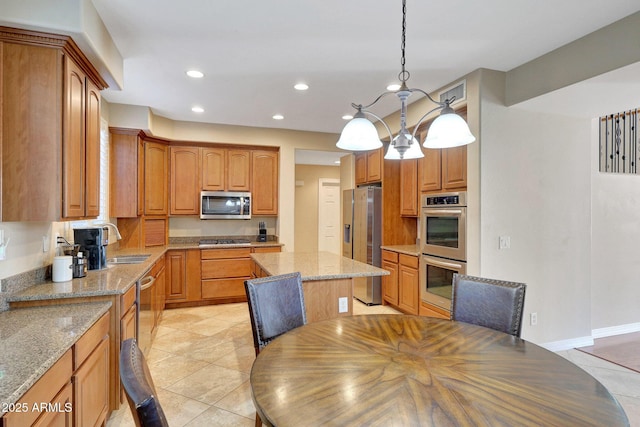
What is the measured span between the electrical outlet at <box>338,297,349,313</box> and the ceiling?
1.97 metres

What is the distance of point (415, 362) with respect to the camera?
135cm

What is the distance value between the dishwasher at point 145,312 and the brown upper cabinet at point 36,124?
101cm

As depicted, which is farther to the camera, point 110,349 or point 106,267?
point 106,267

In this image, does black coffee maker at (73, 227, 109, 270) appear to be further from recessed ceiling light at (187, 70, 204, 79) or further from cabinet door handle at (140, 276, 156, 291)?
recessed ceiling light at (187, 70, 204, 79)

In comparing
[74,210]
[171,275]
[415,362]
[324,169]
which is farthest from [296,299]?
[324,169]

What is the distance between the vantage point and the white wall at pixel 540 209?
3092 mm

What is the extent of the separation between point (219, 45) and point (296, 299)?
79.1 inches

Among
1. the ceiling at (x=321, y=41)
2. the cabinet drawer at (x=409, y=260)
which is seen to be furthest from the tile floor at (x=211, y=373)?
the ceiling at (x=321, y=41)

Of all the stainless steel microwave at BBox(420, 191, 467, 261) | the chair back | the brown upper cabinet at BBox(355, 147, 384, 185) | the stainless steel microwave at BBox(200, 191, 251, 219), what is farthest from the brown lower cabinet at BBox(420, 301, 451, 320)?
the stainless steel microwave at BBox(200, 191, 251, 219)

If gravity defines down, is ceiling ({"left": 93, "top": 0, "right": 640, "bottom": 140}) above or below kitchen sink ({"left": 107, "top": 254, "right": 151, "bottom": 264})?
above

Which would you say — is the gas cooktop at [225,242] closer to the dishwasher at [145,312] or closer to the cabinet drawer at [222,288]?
the cabinet drawer at [222,288]

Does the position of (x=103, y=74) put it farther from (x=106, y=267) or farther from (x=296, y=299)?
(x=296, y=299)

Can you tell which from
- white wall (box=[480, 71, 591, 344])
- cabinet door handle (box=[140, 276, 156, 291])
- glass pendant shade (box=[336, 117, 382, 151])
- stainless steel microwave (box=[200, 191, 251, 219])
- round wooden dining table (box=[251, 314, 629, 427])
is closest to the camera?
round wooden dining table (box=[251, 314, 629, 427])

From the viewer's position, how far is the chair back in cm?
190
